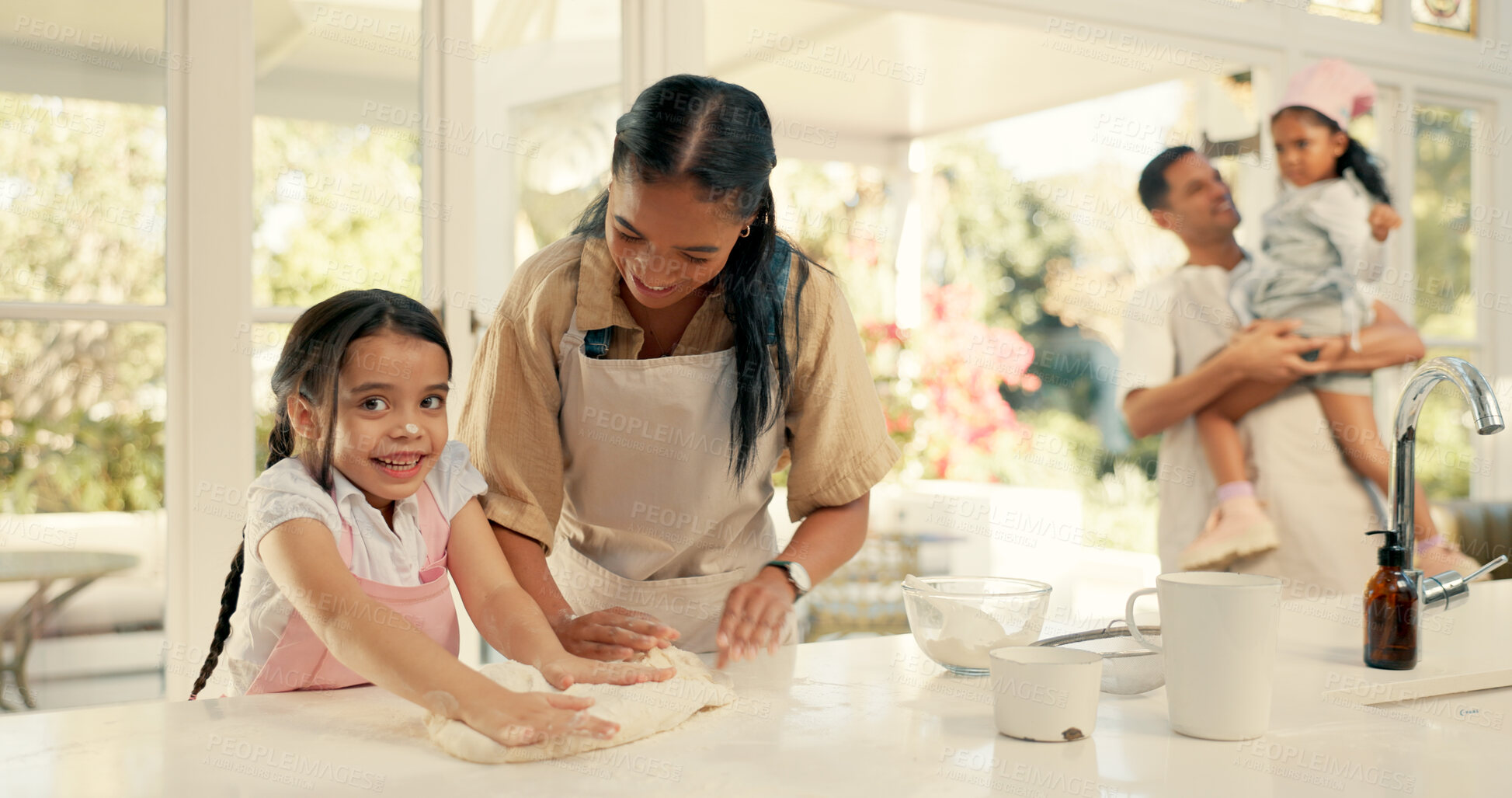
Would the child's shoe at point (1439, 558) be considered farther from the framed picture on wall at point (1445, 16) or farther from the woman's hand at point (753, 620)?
the framed picture on wall at point (1445, 16)

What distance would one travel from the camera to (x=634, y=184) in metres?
1.26

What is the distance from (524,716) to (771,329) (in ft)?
2.26

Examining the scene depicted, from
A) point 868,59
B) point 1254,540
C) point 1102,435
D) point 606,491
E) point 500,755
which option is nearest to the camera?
point 500,755

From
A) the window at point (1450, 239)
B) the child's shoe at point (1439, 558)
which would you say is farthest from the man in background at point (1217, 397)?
the window at point (1450, 239)

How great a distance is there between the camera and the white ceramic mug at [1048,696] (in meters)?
0.95

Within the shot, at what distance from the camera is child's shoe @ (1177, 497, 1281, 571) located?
287cm

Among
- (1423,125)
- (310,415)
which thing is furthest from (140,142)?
(1423,125)

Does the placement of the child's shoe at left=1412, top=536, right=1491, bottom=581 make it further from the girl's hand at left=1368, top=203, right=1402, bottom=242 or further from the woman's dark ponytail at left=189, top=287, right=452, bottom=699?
the woman's dark ponytail at left=189, top=287, right=452, bottom=699

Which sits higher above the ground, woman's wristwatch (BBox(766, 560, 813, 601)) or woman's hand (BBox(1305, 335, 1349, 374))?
woman's hand (BBox(1305, 335, 1349, 374))


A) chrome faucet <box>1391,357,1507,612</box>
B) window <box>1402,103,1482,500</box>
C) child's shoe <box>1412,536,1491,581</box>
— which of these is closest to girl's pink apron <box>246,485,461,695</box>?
chrome faucet <box>1391,357,1507,612</box>

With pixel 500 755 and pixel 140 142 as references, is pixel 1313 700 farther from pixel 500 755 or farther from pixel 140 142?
pixel 140 142

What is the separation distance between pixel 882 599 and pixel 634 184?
2.98 m

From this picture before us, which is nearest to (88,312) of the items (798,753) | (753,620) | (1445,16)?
(753,620)

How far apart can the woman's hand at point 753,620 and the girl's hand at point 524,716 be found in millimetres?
276
